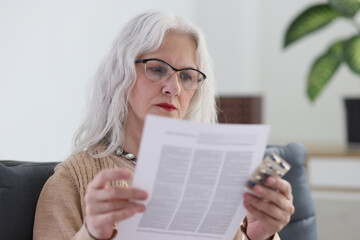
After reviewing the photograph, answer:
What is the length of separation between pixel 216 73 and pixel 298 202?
1.99 feet

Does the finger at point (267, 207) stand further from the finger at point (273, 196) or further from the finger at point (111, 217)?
the finger at point (111, 217)

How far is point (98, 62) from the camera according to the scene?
2533 mm

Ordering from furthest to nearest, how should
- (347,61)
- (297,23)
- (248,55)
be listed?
(248,55) → (297,23) → (347,61)

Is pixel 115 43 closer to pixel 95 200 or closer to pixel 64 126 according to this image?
pixel 95 200

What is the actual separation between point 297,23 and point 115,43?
231cm

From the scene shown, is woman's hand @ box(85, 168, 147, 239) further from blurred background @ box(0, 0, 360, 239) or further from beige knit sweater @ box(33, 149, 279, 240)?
blurred background @ box(0, 0, 360, 239)

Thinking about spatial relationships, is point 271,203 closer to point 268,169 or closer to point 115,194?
point 268,169

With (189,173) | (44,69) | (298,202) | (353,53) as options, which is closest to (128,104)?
(189,173)

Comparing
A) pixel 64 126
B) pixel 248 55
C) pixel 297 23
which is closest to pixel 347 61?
pixel 297 23

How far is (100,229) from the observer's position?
0.98m

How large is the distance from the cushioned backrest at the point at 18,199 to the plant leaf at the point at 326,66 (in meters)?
2.48

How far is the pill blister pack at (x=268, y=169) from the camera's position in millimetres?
1007

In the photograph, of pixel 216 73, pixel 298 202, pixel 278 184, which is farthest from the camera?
pixel 216 73

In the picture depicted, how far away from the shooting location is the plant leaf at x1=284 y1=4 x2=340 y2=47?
3416mm
